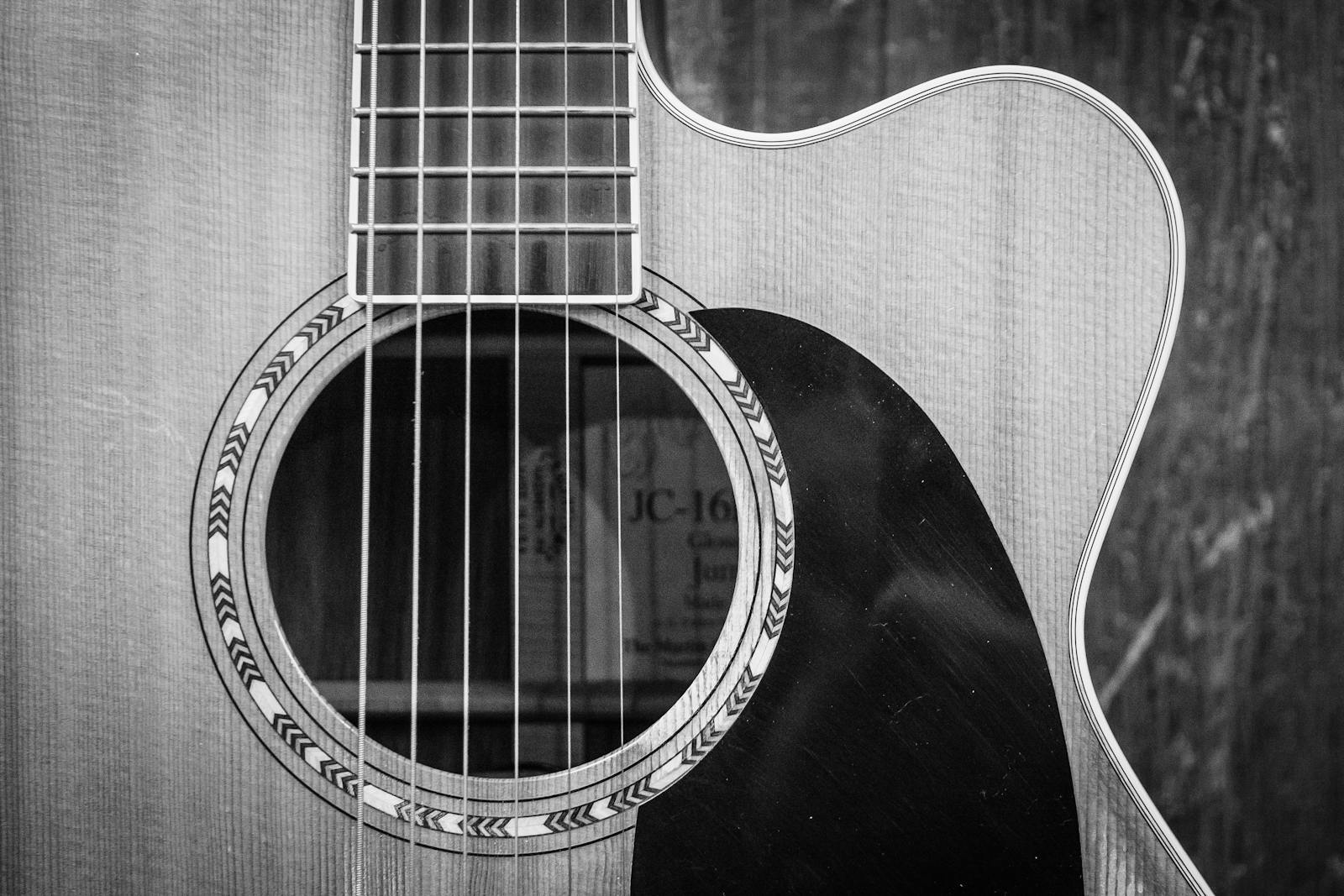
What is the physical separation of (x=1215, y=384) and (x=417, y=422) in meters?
0.62

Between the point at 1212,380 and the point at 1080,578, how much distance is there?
0.62 ft

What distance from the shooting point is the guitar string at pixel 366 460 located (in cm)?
72

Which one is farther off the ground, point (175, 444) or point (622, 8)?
point (622, 8)

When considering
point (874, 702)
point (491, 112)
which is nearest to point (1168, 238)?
point (874, 702)

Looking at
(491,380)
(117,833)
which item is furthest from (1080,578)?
(117,833)

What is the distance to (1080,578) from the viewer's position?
2.45ft

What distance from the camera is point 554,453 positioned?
74 cm

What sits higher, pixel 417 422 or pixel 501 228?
pixel 501 228

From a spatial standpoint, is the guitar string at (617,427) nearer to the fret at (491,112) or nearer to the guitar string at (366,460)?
the fret at (491,112)

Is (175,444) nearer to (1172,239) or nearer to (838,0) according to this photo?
(838,0)

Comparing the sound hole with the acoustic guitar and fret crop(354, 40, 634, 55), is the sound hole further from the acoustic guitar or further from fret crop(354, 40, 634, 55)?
fret crop(354, 40, 634, 55)

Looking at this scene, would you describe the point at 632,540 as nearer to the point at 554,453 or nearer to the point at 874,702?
the point at 554,453

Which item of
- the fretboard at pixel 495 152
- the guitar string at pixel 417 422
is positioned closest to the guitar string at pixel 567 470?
the fretboard at pixel 495 152

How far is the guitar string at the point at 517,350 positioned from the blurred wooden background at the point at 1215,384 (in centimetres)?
11
